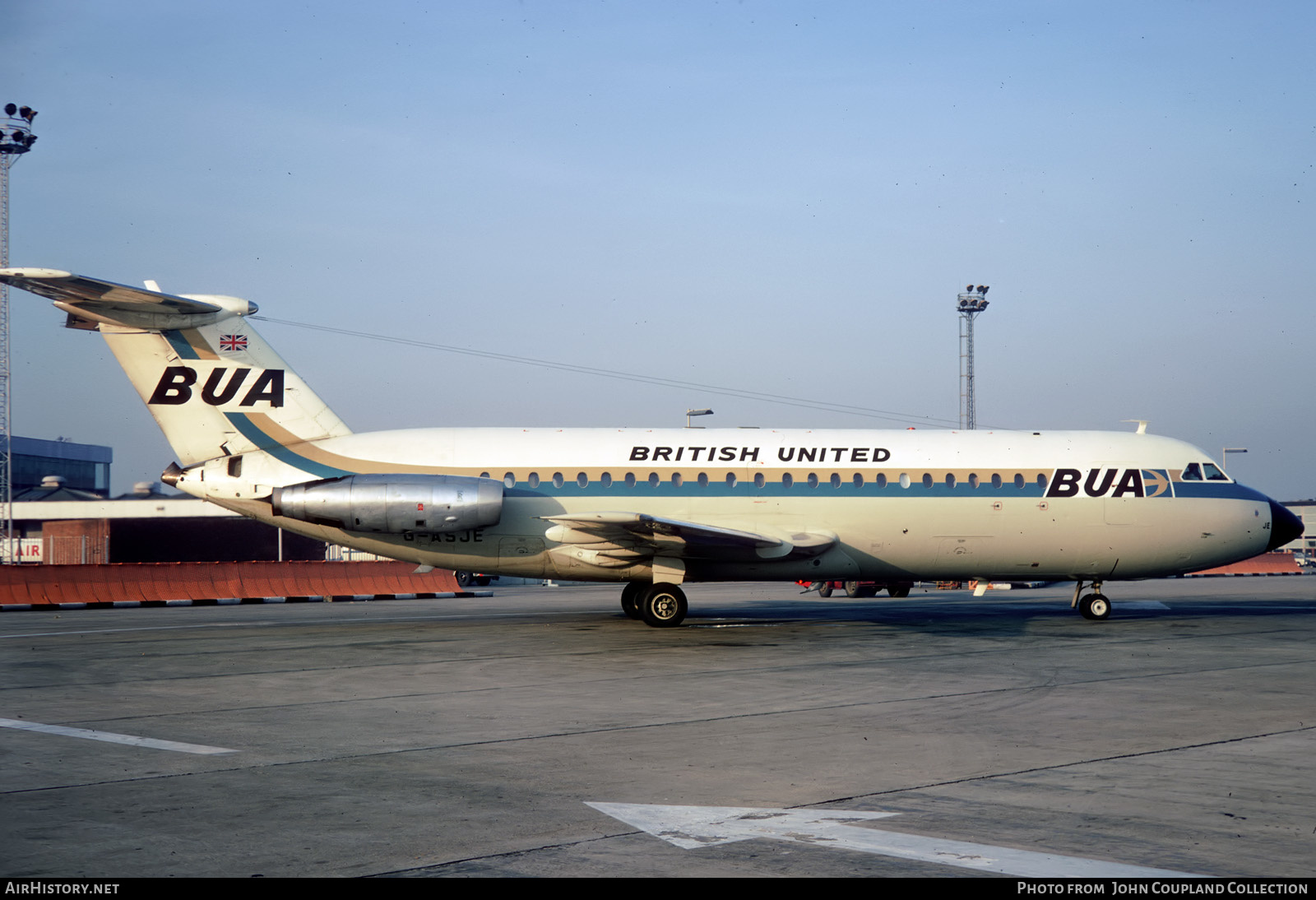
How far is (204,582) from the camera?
99.6 ft

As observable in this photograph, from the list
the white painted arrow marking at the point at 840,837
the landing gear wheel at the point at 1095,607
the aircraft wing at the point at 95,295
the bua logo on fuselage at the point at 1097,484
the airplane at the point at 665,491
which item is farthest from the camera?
the landing gear wheel at the point at 1095,607

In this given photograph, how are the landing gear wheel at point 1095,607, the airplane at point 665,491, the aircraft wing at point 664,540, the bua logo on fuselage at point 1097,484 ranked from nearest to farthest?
the aircraft wing at point 664,540 → the airplane at point 665,491 → the bua logo on fuselage at point 1097,484 → the landing gear wheel at point 1095,607

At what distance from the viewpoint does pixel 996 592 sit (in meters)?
40.1

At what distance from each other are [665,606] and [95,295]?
1124 cm

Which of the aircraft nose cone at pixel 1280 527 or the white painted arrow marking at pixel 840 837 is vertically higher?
the aircraft nose cone at pixel 1280 527

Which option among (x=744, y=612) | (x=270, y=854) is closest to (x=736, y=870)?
(x=270, y=854)

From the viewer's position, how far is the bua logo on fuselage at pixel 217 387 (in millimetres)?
20172

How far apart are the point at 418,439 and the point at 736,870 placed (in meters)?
16.3

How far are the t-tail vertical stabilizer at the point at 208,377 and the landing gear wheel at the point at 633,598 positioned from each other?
694 cm

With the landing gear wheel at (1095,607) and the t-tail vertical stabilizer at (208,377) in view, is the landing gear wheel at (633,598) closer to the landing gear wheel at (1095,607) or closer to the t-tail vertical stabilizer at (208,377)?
the t-tail vertical stabilizer at (208,377)

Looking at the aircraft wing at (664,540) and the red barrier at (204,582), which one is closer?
the aircraft wing at (664,540)

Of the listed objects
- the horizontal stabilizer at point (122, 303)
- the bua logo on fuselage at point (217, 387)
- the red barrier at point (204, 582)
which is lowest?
the red barrier at point (204, 582)

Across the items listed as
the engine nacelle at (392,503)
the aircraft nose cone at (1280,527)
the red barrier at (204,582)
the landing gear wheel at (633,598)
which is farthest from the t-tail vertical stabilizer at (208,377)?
the aircraft nose cone at (1280,527)

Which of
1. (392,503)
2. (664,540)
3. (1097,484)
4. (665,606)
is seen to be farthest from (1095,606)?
(392,503)
